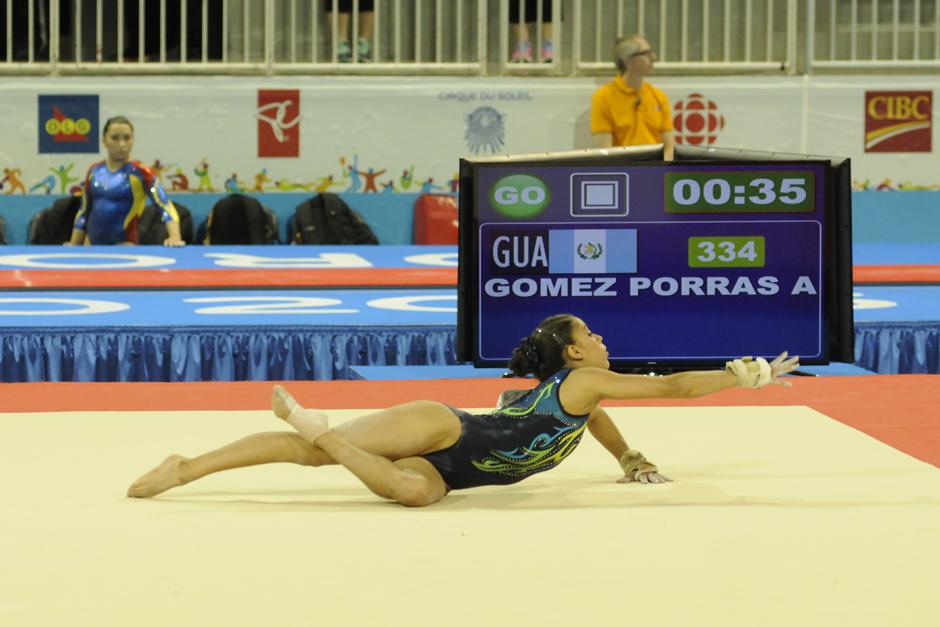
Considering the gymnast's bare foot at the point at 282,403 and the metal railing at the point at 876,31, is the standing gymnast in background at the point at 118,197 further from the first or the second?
the gymnast's bare foot at the point at 282,403

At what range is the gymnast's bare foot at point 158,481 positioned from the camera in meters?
3.13

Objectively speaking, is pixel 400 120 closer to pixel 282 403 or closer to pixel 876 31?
pixel 876 31

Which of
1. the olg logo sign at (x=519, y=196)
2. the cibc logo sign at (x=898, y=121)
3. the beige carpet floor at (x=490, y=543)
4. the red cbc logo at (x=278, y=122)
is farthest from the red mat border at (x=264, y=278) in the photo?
the cibc logo sign at (x=898, y=121)

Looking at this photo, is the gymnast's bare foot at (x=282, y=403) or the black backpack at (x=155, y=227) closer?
the gymnast's bare foot at (x=282, y=403)

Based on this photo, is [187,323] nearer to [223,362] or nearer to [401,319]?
[223,362]

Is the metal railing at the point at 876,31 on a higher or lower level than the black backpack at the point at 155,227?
higher

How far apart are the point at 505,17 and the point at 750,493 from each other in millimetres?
8183

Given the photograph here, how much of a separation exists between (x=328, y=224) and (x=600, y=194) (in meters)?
5.96

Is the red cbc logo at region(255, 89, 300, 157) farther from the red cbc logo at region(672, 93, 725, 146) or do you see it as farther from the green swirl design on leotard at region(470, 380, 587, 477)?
the green swirl design on leotard at region(470, 380, 587, 477)

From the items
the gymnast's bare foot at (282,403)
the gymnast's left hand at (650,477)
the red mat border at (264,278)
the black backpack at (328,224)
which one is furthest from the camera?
the black backpack at (328,224)

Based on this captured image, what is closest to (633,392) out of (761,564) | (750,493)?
(750,493)

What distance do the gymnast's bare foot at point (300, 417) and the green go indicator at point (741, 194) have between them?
203cm

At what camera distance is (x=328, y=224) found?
1052 cm

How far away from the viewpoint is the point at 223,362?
18.0ft
